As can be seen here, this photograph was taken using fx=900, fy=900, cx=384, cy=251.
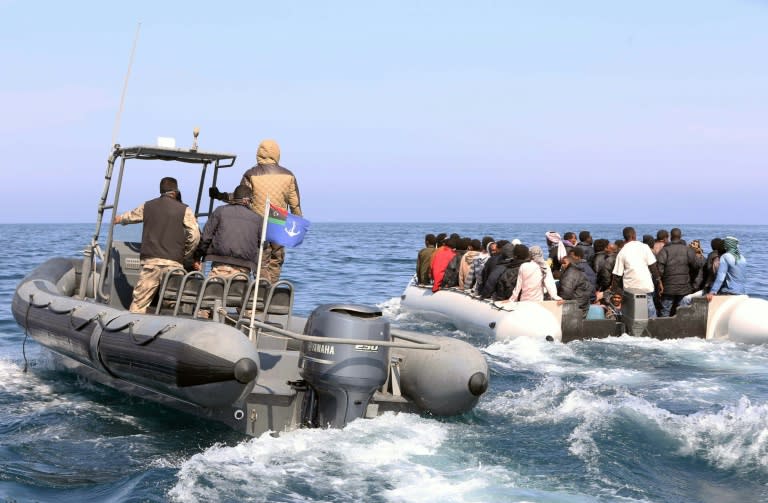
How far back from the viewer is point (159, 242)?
805cm

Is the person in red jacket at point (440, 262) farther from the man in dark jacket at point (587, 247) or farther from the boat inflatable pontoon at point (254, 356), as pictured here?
the boat inflatable pontoon at point (254, 356)

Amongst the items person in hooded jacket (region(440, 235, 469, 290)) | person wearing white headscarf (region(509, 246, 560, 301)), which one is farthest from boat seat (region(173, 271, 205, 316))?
person in hooded jacket (region(440, 235, 469, 290))

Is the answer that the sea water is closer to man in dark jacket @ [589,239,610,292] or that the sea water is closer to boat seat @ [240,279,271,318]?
boat seat @ [240,279,271,318]

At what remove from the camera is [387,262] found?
109 ft

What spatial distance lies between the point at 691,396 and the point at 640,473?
10.6 feet

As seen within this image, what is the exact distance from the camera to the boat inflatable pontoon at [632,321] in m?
12.1

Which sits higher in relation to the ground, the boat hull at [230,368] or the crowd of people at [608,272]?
the crowd of people at [608,272]

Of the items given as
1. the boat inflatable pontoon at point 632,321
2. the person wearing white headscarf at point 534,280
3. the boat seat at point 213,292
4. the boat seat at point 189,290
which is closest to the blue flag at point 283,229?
the boat seat at point 213,292

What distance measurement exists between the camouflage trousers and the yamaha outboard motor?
84.2 inches

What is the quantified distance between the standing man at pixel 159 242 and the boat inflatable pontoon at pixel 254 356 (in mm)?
252

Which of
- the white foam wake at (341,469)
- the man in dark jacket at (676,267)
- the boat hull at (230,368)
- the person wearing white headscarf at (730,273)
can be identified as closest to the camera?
the white foam wake at (341,469)

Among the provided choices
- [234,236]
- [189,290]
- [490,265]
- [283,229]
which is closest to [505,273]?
[490,265]

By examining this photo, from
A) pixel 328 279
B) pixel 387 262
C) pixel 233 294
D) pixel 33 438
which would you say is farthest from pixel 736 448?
pixel 387 262

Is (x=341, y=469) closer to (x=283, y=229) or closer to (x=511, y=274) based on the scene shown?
(x=283, y=229)
